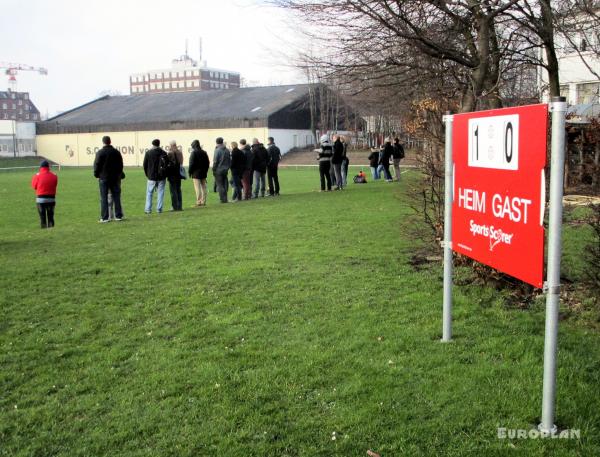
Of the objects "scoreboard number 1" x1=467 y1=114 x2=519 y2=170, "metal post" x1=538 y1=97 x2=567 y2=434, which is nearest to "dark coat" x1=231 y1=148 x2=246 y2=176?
"scoreboard number 1" x1=467 y1=114 x2=519 y2=170

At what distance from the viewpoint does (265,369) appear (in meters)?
4.85

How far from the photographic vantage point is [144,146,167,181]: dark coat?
1584 cm

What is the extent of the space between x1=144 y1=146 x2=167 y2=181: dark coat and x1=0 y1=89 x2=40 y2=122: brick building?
142 m

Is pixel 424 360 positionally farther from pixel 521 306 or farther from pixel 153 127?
pixel 153 127

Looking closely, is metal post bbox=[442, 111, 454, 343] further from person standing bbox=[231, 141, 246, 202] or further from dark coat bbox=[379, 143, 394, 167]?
dark coat bbox=[379, 143, 394, 167]

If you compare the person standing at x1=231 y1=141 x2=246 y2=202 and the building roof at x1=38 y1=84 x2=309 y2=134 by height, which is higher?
the building roof at x1=38 y1=84 x2=309 y2=134

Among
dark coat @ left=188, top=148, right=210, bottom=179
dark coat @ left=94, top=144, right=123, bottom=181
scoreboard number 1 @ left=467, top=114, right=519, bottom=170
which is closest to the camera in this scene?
scoreboard number 1 @ left=467, top=114, right=519, bottom=170

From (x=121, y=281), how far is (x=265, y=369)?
12.3 ft

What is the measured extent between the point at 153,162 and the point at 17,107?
149m

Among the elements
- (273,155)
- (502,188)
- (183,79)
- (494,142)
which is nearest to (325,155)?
(273,155)

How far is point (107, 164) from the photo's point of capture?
14.3 m

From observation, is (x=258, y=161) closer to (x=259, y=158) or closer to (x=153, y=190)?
(x=259, y=158)

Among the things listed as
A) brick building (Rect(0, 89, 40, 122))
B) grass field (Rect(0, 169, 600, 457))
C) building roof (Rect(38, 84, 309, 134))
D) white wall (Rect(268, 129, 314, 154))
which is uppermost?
brick building (Rect(0, 89, 40, 122))

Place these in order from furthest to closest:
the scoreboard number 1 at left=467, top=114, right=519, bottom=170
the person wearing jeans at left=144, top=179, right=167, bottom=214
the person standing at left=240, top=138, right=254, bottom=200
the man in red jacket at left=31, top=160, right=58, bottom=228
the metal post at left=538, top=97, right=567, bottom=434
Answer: the person standing at left=240, top=138, right=254, bottom=200
the person wearing jeans at left=144, top=179, right=167, bottom=214
the man in red jacket at left=31, top=160, right=58, bottom=228
the scoreboard number 1 at left=467, top=114, right=519, bottom=170
the metal post at left=538, top=97, right=567, bottom=434
